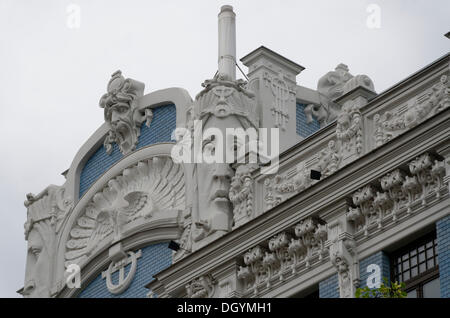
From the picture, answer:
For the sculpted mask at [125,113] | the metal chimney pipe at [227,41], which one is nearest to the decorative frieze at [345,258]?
the metal chimney pipe at [227,41]

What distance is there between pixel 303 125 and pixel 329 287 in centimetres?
703

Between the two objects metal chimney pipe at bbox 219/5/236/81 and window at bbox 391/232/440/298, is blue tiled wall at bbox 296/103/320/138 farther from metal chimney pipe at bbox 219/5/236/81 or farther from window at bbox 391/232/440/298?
window at bbox 391/232/440/298

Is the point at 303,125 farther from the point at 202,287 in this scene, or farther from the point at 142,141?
the point at 202,287

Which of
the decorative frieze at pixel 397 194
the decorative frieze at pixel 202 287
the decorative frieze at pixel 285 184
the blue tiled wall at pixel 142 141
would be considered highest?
the blue tiled wall at pixel 142 141

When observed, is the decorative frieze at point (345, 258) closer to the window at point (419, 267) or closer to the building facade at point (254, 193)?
the building facade at point (254, 193)

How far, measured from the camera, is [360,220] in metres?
27.5

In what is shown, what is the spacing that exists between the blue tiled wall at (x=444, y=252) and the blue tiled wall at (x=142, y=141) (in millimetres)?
8658

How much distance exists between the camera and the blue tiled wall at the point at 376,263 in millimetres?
26750

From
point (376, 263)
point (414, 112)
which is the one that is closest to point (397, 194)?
point (376, 263)

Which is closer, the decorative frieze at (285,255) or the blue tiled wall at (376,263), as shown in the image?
the blue tiled wall at (376,263)

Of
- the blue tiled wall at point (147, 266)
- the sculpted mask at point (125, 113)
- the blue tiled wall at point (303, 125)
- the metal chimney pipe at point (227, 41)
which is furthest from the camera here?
the sculpted mask at point (125, 113)

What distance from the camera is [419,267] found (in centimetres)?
2652
